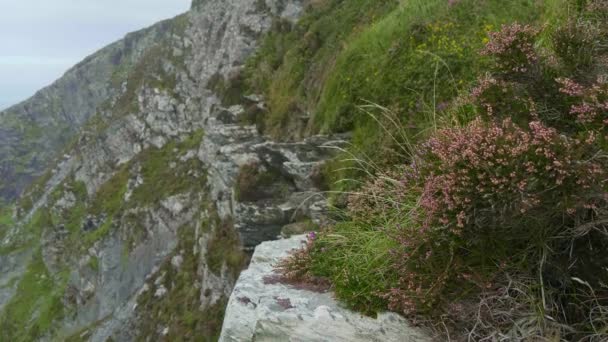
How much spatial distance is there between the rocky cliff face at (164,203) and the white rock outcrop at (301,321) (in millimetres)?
1365

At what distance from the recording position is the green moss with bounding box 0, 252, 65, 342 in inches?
3728

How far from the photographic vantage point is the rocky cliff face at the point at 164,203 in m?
16.8

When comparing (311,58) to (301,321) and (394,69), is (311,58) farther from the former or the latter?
(301,321)

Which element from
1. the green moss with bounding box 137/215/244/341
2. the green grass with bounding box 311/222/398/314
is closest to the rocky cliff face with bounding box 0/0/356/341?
the green moss with bounding box 137/215/244/341

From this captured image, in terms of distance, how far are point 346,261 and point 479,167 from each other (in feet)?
7.00

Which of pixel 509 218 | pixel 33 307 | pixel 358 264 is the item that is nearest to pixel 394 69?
pixel 358 264

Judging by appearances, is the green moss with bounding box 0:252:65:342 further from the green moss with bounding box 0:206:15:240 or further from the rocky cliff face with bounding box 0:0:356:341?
the green moss with bounding box 0:206:15:240

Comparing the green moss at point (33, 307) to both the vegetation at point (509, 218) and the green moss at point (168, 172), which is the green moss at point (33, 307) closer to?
the green moss at point (168, 172)

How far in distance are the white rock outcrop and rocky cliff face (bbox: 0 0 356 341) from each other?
1365 mm

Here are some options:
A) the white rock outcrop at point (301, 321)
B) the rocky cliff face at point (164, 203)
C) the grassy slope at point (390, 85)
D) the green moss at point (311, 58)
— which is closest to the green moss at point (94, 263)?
the rocky cliff face at point (164, 203)

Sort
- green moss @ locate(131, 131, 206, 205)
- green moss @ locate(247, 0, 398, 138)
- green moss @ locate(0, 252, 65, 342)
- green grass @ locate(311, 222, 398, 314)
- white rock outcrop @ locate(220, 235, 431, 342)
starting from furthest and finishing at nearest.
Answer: green moss @ locate(0, 252, 65, 342) < green moss @ locate(131, 131, 206, 205) < green moss @ locate(247, 0, 398, 138) < green grass @ locate(311, 222, 398, 314) < white rock outcrop @ locate(220, 235, 431, 342)

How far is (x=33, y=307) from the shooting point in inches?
4144

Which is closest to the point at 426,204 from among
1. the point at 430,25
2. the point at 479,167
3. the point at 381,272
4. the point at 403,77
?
the point at 479,167

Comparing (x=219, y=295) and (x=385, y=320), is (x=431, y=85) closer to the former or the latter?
(x=385, y=320)
